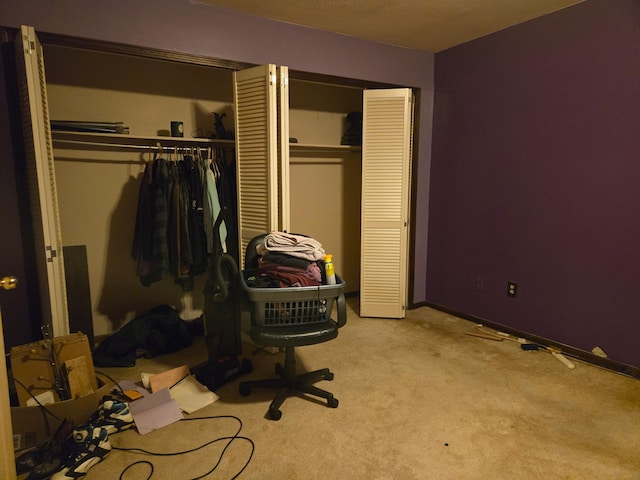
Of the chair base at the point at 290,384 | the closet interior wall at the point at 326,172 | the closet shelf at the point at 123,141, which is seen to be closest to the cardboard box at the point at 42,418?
the chair base at the point at 290,384

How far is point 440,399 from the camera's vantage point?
2.31 meters

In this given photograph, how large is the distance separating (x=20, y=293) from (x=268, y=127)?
5.99 ft

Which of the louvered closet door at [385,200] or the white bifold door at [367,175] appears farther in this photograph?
the louvered closet door at [385,200]

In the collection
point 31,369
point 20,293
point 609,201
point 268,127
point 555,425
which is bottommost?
point 555,425

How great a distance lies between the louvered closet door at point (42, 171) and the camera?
199 cm

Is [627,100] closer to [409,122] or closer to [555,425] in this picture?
[409,122]

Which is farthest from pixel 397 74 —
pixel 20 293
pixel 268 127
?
pixel 20 293

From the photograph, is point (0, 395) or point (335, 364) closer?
point (0, 395)

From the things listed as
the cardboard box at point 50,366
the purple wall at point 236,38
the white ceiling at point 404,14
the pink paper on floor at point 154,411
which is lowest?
the pink paper on floor at point 154,411

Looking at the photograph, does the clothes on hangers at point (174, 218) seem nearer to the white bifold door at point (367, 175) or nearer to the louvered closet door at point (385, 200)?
the white bifold door at point (367, 175)

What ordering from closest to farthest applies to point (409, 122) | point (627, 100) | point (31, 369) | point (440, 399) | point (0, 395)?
point (0, 395) < point (31, 369) < point (440, 399) < point (627, 100) < point (409, 122)

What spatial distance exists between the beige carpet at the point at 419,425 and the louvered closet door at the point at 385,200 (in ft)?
2.55

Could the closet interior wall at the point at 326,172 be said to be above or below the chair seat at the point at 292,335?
above

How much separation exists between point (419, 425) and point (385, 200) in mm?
1957
